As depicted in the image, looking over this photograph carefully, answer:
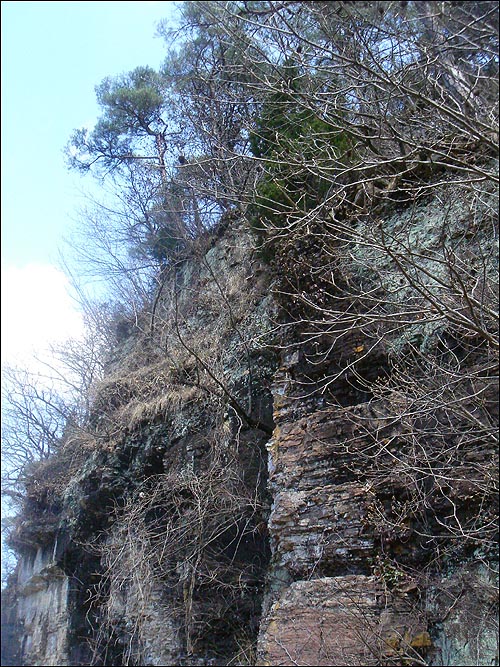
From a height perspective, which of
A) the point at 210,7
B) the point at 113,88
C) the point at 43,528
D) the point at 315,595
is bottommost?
the point at 315,595

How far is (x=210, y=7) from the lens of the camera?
912 cm

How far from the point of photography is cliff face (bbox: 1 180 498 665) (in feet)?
18.4

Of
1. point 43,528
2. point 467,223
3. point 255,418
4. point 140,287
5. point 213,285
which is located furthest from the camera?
point 140,287

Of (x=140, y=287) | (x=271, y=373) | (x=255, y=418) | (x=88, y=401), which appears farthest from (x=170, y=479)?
(x=140, y=287)

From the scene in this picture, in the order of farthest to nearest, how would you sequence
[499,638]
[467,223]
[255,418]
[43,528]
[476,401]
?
[43,528], [255,418], [467,223], [476,401], [499,638]

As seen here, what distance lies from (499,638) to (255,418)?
465cm

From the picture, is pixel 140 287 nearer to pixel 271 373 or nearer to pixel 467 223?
pixel 271 373

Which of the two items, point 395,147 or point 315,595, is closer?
point 315,595

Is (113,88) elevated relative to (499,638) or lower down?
elevated

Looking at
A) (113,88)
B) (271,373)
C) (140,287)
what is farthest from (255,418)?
(113,88)

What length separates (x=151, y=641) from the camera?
8875 millimetres

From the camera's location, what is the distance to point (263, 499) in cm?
825

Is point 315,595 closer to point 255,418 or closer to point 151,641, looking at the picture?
point 255,418

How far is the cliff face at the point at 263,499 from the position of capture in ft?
18.4
